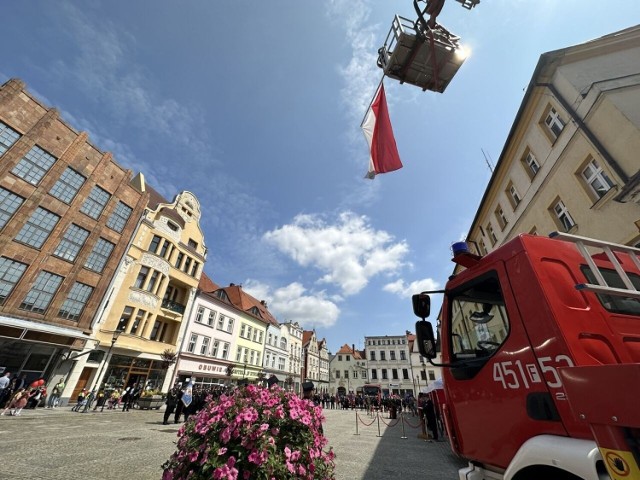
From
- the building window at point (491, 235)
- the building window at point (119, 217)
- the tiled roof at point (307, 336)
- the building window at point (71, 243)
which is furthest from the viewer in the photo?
the tiled roof at point (307, 336)

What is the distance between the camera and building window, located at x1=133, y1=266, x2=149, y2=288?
23239mm

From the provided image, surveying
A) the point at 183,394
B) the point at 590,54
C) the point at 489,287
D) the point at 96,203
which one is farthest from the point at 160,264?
the point at 590,54

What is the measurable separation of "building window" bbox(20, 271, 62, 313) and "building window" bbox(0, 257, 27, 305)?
0.89m

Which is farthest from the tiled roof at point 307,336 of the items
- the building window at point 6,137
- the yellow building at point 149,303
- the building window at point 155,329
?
the building window at point 6,137

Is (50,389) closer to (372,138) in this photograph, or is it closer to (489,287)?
(372,138)

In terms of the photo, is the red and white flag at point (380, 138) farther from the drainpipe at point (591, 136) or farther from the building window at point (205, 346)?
the building window at point (205, 346)

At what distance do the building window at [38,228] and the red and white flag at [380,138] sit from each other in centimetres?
2097

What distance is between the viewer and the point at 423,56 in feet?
28.1

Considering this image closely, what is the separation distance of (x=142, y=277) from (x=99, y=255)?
363cm

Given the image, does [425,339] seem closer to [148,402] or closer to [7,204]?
[7,204]

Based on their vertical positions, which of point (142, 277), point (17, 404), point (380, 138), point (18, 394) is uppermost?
point (142, 277)

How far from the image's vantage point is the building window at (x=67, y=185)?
19.2 meters

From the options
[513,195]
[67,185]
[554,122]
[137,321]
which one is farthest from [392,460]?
[67,185]

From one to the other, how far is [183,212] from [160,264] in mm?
7011
